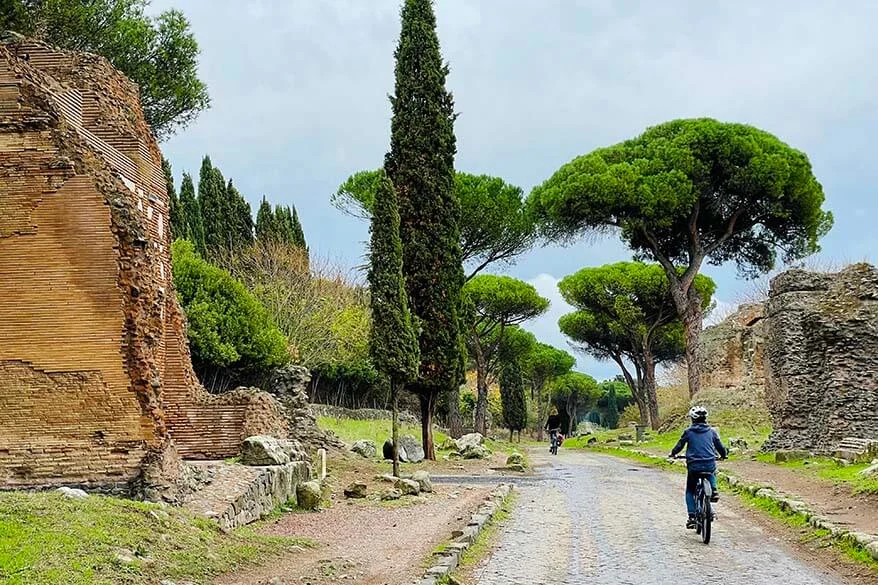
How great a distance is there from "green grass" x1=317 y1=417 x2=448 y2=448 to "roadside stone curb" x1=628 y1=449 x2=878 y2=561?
56.7 ft

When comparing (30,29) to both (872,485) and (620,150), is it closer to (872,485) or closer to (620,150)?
(872,485)

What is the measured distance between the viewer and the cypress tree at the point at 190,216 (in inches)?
1446

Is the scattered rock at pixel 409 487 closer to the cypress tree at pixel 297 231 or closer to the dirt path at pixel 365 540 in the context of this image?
the dirt path at pixel 365 540

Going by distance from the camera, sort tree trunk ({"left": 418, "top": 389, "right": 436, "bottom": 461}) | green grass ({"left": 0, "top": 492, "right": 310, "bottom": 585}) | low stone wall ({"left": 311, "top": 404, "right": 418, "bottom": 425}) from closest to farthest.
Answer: green grass ({"left": 0, "top": 492, "right": 310, "bottom": 585}) → tree trunk ({"left": 418, "top": 389, "right": 436, "bottom": 461}) → low stone wall ({"left": 311, "top": 404, "right": 418, "bottom": 425})

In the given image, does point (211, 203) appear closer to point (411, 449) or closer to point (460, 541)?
point (411, 449)

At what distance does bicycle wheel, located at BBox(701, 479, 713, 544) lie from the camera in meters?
10.1

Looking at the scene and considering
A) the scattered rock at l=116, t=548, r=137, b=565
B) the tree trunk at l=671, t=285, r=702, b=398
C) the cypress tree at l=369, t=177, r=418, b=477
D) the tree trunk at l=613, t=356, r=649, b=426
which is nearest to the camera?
the scattered rock at l=116, t=548, r=137, b=565

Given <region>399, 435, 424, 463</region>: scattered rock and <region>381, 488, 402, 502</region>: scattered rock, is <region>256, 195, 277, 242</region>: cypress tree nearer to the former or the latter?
<region>399, 435, 424, 463</region>: scattered rock

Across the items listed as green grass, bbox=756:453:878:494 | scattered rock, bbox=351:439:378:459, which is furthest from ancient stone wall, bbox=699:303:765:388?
scattered rock, bbox=351:439:378:459

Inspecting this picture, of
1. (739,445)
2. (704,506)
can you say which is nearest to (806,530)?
(704,506)

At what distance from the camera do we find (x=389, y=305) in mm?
19047

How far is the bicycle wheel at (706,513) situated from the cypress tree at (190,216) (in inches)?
1133

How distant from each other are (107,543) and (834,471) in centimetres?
1406

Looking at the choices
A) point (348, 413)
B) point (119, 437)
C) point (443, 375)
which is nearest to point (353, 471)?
point (443, 375)
